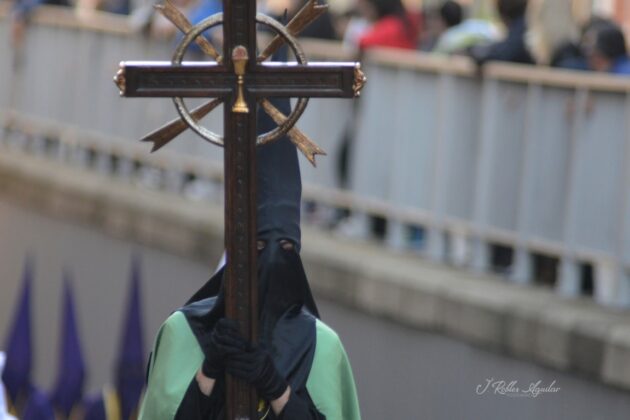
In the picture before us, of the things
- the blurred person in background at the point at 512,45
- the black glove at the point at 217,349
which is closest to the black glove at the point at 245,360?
the black glove at the point at 217,349

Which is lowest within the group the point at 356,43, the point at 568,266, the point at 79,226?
the point at 79,226

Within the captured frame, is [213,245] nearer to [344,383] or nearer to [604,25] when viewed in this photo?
[604,25]

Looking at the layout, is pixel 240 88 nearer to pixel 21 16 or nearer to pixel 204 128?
pixel 204 128

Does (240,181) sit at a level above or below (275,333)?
above

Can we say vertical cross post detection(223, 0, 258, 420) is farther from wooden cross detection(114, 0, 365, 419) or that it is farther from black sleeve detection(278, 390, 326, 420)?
black sleeve detection(278, 390, 326, 420)

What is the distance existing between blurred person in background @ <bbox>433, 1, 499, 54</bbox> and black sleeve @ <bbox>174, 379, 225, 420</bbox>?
532 centimetres

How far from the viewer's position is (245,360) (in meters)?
4.92

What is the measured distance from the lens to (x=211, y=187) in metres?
12.7

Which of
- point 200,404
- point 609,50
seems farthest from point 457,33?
point 200,404

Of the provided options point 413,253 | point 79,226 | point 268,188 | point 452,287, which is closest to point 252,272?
point 268,188

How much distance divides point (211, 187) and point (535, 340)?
437cm

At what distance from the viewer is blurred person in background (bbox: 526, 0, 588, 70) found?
384 inches

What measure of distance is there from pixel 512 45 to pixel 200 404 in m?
5.00

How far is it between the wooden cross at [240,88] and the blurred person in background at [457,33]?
5.52 meters
